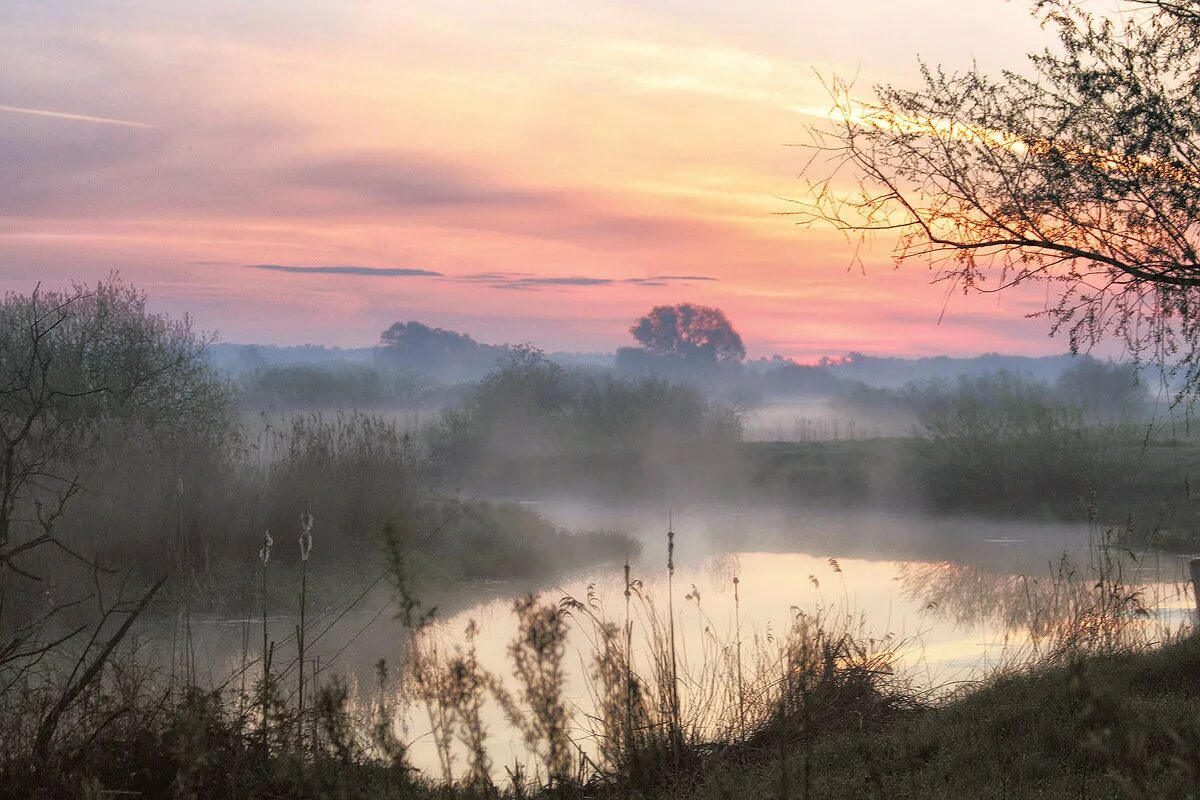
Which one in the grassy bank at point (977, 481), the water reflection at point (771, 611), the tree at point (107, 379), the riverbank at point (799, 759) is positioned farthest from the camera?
the grassy bank at point (977, 481)

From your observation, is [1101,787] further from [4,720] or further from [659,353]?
[659,353]

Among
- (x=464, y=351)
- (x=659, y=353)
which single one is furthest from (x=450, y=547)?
(x=464, y=351)

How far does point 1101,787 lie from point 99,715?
4030 millimetres

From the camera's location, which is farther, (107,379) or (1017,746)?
(107,379)

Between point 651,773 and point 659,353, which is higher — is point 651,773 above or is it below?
below

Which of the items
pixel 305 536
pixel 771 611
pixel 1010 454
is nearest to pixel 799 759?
pixel 305 536

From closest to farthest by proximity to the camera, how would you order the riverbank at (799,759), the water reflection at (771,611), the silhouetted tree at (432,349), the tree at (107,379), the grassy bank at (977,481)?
the riverbank at (799,759), the water reflection at (771,611), the tree at (107,379), the grassy bank at (977,481), the silhouetted tree at (432,349)

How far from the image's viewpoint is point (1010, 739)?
15.8 feet

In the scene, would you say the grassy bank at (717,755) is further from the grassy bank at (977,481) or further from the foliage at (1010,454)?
the foliage at (1010,454)

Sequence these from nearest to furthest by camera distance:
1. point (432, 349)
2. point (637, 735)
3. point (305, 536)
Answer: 1. point (305, 536)
2. point (637, 735)
3. point (432, 349)

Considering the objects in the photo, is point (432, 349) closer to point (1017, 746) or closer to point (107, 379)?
point (107, 379)

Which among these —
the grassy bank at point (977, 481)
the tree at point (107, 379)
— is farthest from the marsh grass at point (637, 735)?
the grassy bank at point (977, 481)

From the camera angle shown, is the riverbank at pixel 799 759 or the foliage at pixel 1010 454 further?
the foliage at pixel 1010 454

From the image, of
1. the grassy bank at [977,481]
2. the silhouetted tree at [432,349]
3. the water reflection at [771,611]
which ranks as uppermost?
the silhouetted tree at [432,349]
